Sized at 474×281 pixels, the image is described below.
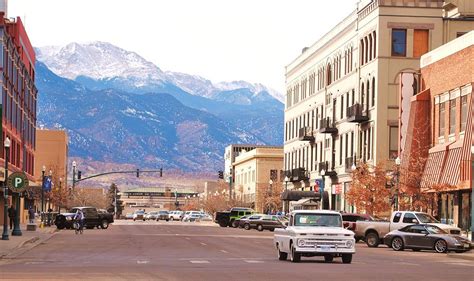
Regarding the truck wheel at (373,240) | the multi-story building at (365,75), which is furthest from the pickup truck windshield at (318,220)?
the multi-story building at (365,75)

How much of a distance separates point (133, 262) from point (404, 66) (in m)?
50.7

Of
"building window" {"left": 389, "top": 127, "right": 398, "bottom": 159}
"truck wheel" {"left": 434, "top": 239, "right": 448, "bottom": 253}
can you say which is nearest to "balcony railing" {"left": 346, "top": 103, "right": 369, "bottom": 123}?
"building window" {"left": 389, "top": 127, "right": 398, "bottom": 159}

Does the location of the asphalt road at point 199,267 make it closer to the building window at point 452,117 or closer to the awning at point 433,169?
the awning at point 433,169

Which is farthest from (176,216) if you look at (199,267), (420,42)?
(199,267)

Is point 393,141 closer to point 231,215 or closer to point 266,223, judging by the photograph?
point 266,223

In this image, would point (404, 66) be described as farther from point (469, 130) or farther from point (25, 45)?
point (25, 45)

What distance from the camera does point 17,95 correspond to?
300 feet

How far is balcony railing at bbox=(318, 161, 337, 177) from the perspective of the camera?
310ft

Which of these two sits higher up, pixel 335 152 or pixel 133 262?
pixel 335 152

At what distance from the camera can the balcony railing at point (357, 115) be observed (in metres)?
83.9

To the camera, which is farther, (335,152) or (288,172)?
(288,172)

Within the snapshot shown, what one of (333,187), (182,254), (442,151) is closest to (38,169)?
(333,187)

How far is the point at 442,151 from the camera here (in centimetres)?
6650

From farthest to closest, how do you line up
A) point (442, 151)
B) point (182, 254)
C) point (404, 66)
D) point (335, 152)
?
point (335, 152) → point (404, 66) → point (442, 151) → point (182, 254)
